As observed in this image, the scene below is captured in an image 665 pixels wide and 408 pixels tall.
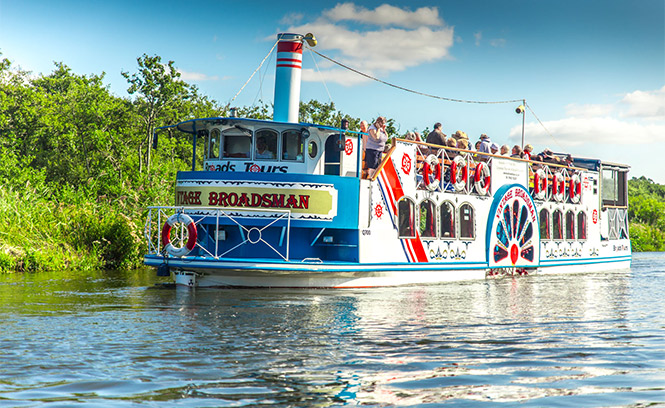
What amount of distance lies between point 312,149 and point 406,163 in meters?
2.56

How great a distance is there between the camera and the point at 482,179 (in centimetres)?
2027

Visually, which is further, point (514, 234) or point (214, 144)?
point (514, 234)

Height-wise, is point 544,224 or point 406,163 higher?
point 406,163

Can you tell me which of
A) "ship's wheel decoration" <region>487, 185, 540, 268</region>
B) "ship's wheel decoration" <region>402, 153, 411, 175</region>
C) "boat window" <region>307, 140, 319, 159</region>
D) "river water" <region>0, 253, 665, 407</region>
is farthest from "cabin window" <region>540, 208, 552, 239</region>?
"boat window" <region>307, 140, 319, 159</region>

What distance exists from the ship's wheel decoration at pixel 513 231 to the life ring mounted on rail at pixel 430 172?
2.63 meters

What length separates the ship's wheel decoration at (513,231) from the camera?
2056 centimetres

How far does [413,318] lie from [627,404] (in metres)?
5.50

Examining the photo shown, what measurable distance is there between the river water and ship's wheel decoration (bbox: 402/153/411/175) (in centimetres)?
355

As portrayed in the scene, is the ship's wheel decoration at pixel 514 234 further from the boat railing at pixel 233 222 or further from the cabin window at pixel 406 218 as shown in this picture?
the boat railing at pixel 233 222

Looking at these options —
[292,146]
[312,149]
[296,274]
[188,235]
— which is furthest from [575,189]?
[188,235]

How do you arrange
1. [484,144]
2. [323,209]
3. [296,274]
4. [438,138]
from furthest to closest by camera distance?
[484,144] → [438,138] → [323,209] → [296,274]

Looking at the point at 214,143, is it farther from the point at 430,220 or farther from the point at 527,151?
the point at 527,151

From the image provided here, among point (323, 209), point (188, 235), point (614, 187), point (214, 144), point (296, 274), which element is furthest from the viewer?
point (614, 187)

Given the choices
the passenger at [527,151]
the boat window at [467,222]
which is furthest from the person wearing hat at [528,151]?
the boat window at [467,222]
